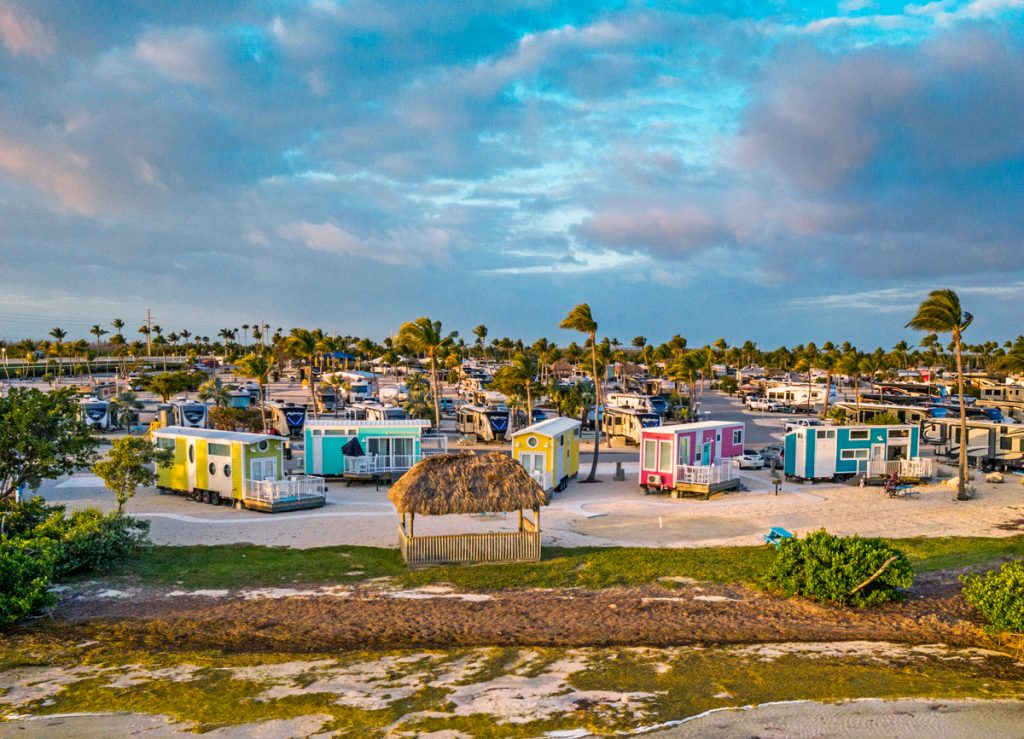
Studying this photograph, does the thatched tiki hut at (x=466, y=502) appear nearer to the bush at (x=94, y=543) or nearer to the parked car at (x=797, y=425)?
the bush at (x=94, y=543)

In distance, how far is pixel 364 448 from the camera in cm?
3406

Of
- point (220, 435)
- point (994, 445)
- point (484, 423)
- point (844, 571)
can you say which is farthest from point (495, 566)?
point (994, 445)

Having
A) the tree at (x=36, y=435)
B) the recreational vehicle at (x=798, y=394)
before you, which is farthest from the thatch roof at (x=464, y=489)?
the recreational vehicle at (x=798, y=394)

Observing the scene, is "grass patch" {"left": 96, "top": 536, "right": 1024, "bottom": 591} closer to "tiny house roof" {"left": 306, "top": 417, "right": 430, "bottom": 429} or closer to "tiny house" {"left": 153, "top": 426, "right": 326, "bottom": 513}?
"tiny house" {"left": 153, "top": 426, "right": 326, "bottom": 513}

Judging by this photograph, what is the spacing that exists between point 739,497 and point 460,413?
2582cm

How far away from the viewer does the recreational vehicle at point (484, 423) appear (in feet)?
163

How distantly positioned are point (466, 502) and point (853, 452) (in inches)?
Answer: 898

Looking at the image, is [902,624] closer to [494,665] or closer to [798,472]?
[494,665]

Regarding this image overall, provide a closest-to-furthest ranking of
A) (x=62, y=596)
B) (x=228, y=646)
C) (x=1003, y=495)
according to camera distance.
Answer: (x=228, y=646)
(x=62, y=596)
(x=1003, y=495)

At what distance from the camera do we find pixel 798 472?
115ft

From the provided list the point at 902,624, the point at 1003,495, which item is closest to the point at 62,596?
the point at 902,624

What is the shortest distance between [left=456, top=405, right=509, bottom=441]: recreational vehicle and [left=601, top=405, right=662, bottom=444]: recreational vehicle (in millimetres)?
7493

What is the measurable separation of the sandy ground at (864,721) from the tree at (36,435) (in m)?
18.0

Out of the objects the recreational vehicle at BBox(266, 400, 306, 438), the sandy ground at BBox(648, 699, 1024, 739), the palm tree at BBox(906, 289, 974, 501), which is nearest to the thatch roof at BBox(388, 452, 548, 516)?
the sandy ground at BBox(648, 699, 1024, 739)
